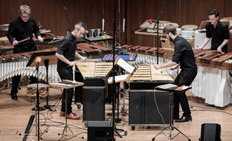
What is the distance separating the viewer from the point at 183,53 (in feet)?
22.8

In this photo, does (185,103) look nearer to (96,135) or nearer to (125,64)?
(125,64)

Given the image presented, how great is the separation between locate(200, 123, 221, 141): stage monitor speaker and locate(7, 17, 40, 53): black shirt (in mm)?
4389

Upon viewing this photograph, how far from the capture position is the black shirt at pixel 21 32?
8.66 meters

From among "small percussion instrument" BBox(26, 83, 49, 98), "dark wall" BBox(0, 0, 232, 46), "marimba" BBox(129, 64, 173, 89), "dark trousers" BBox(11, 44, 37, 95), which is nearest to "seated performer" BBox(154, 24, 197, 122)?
"marimba" BBox(129, 64, 173, 89)

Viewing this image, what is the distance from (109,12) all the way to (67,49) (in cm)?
567

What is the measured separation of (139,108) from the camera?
22.3ft

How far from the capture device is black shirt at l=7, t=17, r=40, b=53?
28.4 feet

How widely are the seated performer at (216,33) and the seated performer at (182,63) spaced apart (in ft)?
4.22

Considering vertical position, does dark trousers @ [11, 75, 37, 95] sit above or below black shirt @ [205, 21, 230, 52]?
below

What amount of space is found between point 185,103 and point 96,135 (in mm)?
1884

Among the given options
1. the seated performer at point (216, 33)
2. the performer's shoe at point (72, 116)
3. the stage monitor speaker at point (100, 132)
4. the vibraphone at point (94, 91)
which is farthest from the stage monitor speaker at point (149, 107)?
the seated performer at point (216, 33)

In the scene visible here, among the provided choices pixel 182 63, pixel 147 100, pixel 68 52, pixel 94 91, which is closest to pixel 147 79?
pixel 147 100

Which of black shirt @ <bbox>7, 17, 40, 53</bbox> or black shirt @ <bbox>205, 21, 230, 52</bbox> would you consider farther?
black shirt @ <bbox>7, 17, 40, 53</bbox>

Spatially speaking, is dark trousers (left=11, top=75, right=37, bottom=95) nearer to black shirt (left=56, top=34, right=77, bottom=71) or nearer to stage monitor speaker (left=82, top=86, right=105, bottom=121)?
black shirt (left=56, top=34, right=77, bottom=71)
